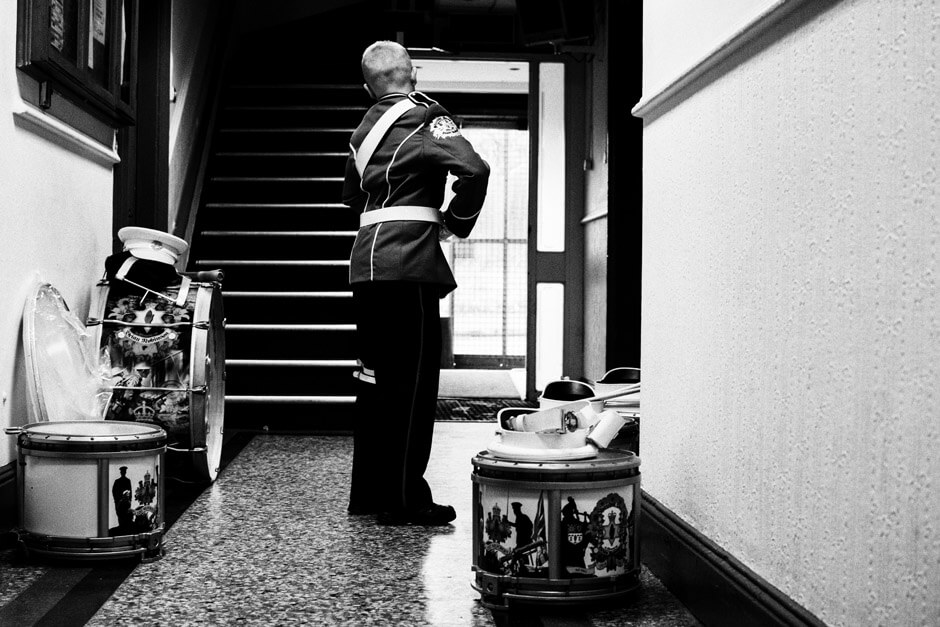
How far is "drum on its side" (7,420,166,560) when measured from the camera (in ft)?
8.05

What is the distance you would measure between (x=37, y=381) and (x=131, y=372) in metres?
0.44

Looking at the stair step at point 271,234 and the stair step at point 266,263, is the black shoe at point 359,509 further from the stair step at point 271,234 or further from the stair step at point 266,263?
the stair step at point 271,234

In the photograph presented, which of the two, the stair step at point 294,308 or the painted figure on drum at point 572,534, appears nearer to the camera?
the painted figure on drum at point 572,534

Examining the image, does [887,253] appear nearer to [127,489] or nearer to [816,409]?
[816,409]

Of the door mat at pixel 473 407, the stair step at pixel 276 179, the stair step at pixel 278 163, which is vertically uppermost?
the stair step at pixel 278 163

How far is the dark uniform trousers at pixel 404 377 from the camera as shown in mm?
3053

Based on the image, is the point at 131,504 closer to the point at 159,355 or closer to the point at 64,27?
the point at 159,355

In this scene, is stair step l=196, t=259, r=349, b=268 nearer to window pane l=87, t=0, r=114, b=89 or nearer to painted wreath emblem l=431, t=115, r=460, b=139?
window pane l=87, t=0, r=114, b=89

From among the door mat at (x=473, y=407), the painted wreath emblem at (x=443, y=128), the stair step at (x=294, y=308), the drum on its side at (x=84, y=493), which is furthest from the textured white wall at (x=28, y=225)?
the door mat at (x=473, y=407)

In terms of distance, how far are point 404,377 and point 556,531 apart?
1.08m

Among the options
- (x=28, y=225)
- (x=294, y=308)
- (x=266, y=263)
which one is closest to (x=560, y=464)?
(x=28, y=225)

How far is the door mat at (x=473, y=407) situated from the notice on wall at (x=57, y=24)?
323 centimetres

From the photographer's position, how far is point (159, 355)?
3.26 metres

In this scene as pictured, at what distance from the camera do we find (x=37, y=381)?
281 cm
